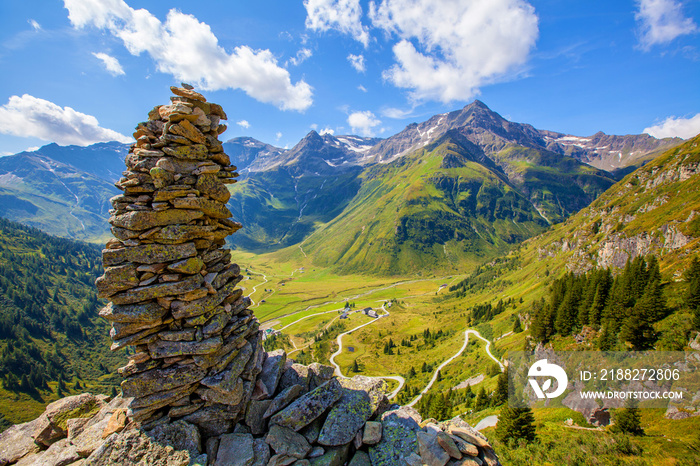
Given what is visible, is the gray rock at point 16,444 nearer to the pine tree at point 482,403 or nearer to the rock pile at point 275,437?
the rock pile at point 275,437

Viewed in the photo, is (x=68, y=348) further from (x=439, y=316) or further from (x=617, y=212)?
(x=617, y=212)

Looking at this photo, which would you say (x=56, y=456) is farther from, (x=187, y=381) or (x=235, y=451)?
(x=235, y=451)

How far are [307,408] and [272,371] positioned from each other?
379 cm

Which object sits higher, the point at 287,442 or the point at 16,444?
the point at 287,442

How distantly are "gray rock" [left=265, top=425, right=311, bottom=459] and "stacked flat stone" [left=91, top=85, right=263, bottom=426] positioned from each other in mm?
2653

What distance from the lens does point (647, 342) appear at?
4300 centimetres

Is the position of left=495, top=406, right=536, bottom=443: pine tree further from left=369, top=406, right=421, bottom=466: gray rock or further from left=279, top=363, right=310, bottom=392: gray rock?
left=279, top=363, right=310, bottom=392: gray rock

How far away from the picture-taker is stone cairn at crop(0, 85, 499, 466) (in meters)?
13.9

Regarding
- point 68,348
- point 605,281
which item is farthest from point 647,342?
point 68,348

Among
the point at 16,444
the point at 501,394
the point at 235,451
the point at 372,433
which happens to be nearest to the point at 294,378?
the point at 235,451

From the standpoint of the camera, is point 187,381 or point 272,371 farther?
point 272,371

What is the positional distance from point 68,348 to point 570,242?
37457 cm

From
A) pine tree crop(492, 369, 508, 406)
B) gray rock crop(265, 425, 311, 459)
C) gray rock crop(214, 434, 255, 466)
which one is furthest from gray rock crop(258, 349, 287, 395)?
pine tree crop(492, 369, 508, 406)

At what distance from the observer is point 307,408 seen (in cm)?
1538
